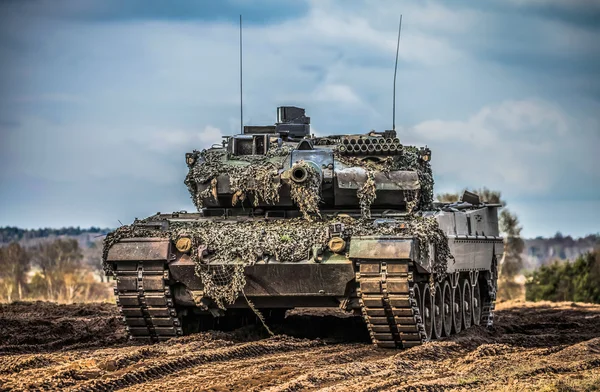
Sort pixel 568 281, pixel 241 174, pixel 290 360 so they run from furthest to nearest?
pixel 568 281 < pixel 241 174 < pixel 290 360

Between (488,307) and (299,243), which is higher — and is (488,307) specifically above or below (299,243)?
below

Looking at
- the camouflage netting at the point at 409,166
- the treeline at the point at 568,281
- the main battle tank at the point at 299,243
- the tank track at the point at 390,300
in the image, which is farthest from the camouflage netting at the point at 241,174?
the treeline at the point at 568,281

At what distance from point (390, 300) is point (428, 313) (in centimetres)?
171

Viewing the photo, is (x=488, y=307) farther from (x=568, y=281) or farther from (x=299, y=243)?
(x=568, y=281)

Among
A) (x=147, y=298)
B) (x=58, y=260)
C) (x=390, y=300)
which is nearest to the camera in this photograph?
(x=390, y=300)

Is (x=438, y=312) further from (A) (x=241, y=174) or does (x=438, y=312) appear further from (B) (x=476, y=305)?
(B) (x=476, y=305)

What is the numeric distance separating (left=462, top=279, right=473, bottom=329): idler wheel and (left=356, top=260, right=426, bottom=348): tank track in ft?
13.1

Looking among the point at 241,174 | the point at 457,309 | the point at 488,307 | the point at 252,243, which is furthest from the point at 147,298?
the point at 488,307

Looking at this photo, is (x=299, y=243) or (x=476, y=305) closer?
(x=299, y=243)

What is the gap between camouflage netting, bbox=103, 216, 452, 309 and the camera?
1507 centimetres

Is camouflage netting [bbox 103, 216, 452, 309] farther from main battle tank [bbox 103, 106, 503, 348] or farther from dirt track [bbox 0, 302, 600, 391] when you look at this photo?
dirt track [bbox 0, 302, 600, 391]

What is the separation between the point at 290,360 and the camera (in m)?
14.1

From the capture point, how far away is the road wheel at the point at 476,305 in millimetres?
20250

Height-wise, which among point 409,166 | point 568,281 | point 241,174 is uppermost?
point 409,166
